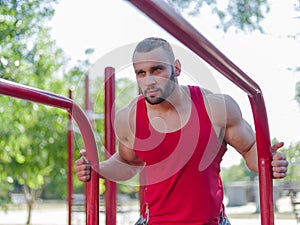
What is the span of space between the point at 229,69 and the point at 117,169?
91cm

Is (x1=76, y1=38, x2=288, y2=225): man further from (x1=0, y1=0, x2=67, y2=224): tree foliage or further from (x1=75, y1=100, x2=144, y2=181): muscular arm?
(x1=0, y1=0, x2=67, y2=224): tree foliage

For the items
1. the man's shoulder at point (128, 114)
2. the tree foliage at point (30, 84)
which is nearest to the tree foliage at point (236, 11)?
the tree foliage at point (30, 84)

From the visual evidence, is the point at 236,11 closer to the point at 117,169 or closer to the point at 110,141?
the point at 110,141

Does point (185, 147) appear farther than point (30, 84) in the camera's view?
No

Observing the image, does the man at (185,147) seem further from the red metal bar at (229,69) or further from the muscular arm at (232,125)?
the red metal bar at (229,69)

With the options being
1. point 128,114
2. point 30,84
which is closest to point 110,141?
point 128,114

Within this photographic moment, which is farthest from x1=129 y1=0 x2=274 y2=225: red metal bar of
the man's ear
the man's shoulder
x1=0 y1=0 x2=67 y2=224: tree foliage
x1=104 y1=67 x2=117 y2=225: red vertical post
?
x1=0 y1=0 x2=67 y2=224: tree foliage

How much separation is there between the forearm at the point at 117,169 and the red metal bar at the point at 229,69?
619 mm

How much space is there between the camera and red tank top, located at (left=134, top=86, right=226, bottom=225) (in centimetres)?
192

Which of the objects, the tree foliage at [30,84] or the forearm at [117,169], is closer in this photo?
the forearm at [117,169]

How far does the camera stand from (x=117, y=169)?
2186 millimetres

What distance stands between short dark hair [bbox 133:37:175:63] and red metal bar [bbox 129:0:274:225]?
34cm

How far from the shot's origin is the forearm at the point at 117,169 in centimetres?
214

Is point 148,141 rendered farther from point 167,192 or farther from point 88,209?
point 88,209
